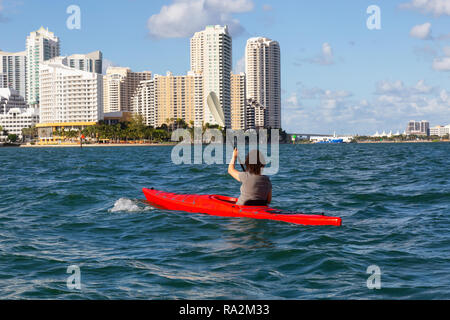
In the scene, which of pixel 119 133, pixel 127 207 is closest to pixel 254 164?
pixel 127 207

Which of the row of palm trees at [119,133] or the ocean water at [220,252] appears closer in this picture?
the ocean water at [220,252]

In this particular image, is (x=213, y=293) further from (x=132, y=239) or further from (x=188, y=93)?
(x=188, y=93)

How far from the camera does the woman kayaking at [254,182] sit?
1034cm

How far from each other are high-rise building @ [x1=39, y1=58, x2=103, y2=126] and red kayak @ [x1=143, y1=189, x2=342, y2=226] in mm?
167725

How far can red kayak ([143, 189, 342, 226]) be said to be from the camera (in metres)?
10.6

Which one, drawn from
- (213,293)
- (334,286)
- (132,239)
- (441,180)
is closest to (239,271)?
(213,293)

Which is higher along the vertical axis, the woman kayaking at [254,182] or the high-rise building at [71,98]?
the high-rise building at [71,98]

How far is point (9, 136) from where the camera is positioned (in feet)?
561

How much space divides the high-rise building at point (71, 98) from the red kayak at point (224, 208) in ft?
550

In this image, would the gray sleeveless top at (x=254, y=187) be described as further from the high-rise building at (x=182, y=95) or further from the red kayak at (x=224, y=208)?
the high-rise building at (x=182, y=95)

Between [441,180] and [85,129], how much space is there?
521 ft

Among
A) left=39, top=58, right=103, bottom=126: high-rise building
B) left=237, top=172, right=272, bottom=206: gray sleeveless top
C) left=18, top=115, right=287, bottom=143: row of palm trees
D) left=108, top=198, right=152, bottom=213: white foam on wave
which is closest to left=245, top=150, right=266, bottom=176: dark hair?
left=237, top=172, right=272, bottom=206: gray sleeveless top

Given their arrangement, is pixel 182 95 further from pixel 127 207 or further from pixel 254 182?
pixel 254 182

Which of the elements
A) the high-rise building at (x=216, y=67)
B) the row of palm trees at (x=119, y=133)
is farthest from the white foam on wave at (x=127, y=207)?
the high-rise building at (x=216, y=67)
